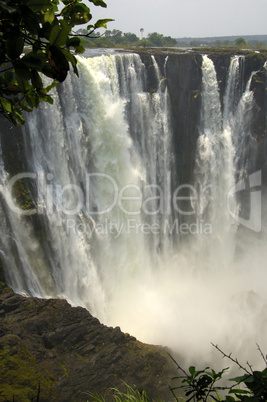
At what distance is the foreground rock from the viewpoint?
844 centimetres

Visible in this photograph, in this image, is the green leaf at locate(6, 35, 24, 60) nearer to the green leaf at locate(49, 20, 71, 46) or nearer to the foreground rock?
the green leaf at locate(49, 20, 71, 46)

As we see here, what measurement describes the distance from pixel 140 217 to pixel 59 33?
1492cm

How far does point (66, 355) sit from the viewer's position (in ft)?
31.5

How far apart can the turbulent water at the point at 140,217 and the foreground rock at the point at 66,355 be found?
1953mm

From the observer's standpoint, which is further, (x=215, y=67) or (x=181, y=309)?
(x=215, y=67)

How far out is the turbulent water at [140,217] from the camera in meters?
12.7

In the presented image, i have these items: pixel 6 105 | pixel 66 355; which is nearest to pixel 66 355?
pixel 66 355

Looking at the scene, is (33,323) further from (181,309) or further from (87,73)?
(87,73)

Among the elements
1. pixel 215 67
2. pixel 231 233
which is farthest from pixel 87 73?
pixel 231 233

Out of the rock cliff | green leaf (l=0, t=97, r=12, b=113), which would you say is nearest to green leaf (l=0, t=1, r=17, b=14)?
green leaf (l=0, t=97, r=12, b=113)

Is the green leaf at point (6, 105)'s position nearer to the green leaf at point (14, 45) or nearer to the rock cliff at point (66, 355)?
the green leaf at point (14, 45)

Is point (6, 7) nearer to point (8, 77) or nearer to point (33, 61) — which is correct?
point (33, 61)

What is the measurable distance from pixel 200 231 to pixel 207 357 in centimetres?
749

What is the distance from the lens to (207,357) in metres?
12.7
